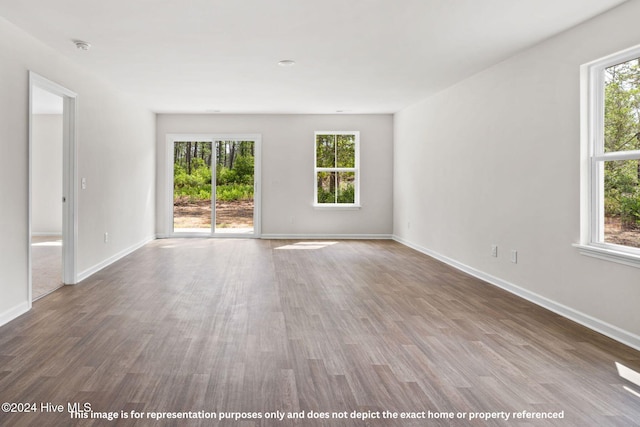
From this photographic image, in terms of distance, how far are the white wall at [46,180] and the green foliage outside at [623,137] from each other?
363 inches

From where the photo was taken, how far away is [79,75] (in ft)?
15.3

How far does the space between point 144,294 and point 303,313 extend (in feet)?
5.49

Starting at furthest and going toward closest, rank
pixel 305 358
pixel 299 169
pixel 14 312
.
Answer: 1. pixel 299 169
2. pixel 14 312
3. pixel 305 358

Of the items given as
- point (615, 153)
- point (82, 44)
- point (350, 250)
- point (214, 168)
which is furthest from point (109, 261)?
point (615, 153)

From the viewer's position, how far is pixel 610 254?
301 centimetres

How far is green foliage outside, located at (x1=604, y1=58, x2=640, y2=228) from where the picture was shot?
2.98 meters

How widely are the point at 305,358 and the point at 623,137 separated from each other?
2793mm

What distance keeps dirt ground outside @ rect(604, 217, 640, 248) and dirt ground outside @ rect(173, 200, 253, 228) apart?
20.5 ft

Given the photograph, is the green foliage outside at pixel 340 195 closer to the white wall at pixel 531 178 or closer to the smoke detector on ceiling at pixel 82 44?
the white wall at pixel 531 178

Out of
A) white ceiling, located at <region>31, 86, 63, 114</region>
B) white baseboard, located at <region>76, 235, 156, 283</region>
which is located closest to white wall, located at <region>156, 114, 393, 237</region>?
white baseboard, located at <region>76, 235, 156, 283</region>

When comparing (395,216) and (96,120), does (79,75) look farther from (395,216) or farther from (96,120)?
(395,216)

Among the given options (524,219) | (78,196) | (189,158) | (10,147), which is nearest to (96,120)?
(78,196)

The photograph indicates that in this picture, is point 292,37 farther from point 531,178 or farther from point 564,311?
point 564,311

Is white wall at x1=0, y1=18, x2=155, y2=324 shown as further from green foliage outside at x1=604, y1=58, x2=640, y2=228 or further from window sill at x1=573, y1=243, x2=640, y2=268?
green foliage outside at x1=604, y1=58, x2=640, y2=228
